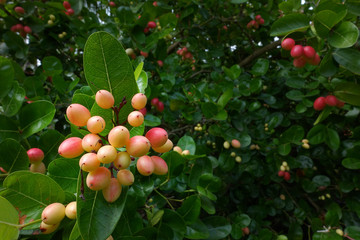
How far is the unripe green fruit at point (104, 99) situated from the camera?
457 millimetres

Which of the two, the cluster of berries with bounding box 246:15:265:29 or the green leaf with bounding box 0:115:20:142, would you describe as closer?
the green leaf with bounding box 0:115:20:142

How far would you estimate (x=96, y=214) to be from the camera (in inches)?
18.2

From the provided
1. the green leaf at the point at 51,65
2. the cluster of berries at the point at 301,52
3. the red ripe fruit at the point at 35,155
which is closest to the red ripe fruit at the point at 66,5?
the green leaf at the point at 51,65

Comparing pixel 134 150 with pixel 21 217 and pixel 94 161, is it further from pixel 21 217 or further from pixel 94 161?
pixel 21 217

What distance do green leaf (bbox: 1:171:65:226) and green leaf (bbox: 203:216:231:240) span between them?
27.4 inches

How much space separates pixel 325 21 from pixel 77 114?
40.5 inches

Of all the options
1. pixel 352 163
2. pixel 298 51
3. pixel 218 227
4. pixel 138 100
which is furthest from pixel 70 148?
pixel 352 163

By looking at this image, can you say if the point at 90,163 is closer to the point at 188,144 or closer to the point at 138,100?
the point at 138,100

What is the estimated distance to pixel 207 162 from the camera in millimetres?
893

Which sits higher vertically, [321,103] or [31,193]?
[31,193]

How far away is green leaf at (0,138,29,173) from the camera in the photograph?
2.02 ft

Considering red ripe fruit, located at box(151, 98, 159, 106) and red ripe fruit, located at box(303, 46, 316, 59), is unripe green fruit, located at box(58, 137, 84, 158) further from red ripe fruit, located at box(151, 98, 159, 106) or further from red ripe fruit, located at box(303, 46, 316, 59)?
red ripe fruit, located at box(303, 46, 316, 59)

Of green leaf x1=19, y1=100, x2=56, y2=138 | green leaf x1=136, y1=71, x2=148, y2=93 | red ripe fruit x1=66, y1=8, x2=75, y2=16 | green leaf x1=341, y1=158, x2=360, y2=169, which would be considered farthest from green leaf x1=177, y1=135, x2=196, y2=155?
red ripe fruit x1=66, y1=8, x2=75, y2=16

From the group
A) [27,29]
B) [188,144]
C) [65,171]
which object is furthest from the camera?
[27,29]
